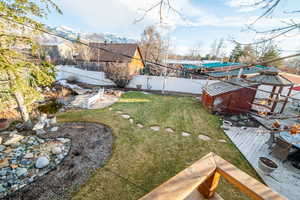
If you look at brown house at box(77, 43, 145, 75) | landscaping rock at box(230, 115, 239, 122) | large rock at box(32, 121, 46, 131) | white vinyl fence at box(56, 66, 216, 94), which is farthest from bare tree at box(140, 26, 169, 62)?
large rock at box(32, 121, 46, 131)

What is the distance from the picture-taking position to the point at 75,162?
3549mm

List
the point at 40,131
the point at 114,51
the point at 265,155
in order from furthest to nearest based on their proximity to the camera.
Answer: the point at 114,51, the point at 40,131, the point at 265,155

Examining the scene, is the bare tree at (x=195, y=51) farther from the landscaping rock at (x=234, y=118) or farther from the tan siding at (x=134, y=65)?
the landscaping rock at (x=234, y=118)

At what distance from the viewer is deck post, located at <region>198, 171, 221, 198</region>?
1.56 metres

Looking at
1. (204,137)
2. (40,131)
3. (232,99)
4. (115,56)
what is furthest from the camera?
(115,56)

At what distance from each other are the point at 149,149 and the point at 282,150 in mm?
4558

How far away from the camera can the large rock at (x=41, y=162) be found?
3.30 metres

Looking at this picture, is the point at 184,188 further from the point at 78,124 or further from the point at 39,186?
the point at 78,124

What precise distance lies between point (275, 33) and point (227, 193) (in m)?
3.54

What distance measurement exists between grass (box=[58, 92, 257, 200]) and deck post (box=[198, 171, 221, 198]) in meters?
1.72

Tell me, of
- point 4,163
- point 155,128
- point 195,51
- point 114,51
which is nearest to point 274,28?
point 155,128

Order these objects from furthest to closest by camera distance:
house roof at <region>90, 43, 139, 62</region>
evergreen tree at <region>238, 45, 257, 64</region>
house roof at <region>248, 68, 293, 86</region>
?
house roof at <region>90, 43, 139, 62</region> < house roof at <region>248, 68, 293, 86</region> < evergreen tree at <region>238, 45, 257, 64</region>

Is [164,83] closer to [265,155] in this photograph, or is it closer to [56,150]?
[265,155]

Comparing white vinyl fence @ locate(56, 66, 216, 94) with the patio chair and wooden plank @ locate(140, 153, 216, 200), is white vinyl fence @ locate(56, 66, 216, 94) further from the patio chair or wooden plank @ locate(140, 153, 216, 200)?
wooden plank @ locate(140, 153, 216, 200)
